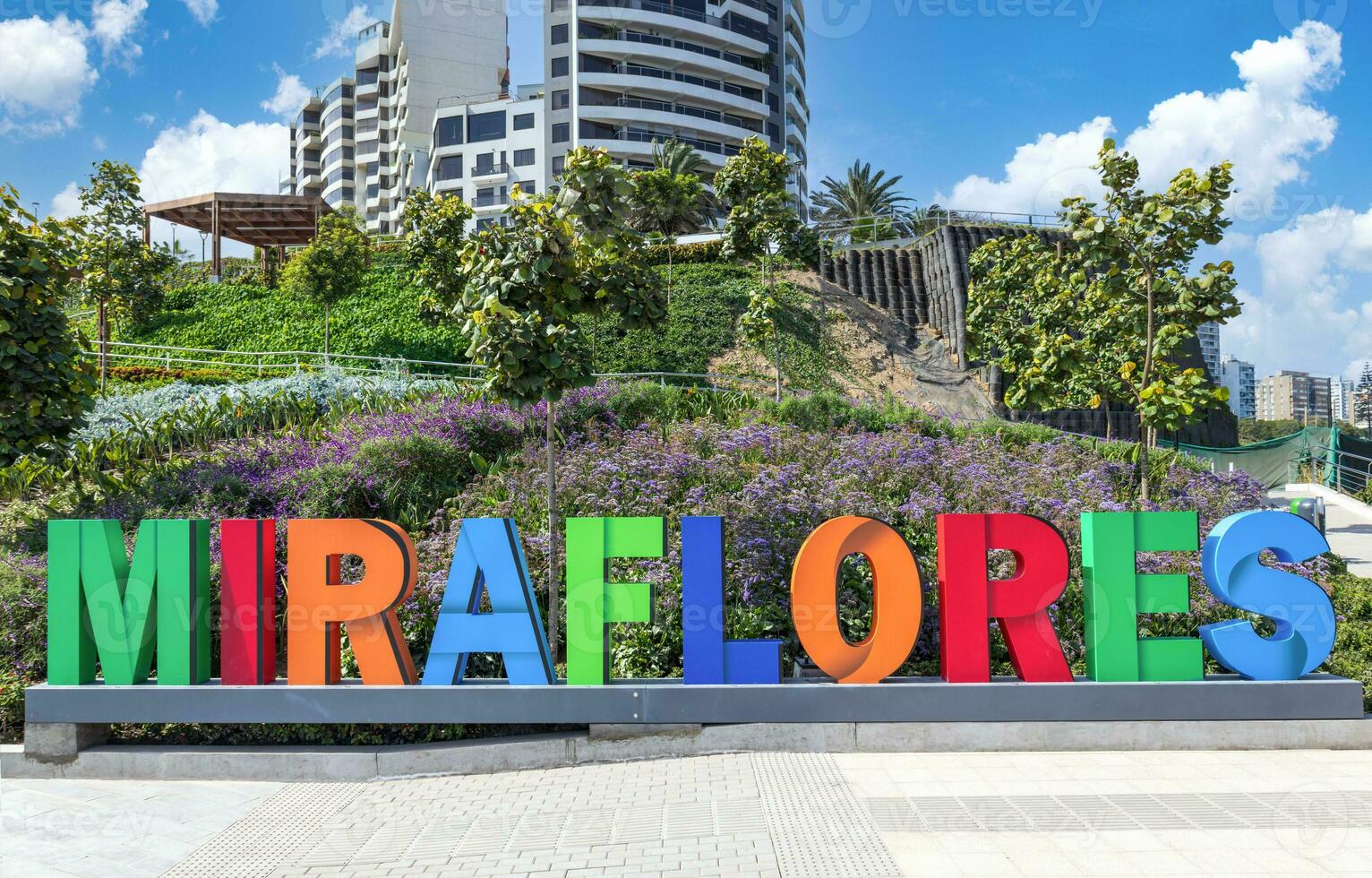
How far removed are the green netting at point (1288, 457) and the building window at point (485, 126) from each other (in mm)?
47263

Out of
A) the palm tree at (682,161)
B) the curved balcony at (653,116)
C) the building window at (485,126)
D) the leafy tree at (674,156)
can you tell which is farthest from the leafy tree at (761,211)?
the building window at (485,126)

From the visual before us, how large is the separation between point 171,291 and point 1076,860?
39.6 m

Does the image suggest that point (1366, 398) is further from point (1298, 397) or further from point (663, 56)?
point (1298, 397)

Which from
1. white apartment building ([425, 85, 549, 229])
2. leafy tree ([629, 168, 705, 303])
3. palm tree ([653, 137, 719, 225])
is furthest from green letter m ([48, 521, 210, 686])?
white apartment building ([425, 85, 549, 229])

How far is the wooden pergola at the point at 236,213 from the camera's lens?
126 feet

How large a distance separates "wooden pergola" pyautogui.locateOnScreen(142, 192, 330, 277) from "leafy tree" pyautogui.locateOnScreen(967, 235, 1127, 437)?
92.0ft

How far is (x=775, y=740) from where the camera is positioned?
6496 millimetres

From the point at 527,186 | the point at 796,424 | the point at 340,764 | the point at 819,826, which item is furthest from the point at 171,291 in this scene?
the point at 819,826

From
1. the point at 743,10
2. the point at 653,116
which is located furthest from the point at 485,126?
the point at 743,10

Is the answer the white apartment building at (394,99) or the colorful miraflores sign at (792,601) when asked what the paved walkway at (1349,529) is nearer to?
the colorful miraflores sign at (792,601)

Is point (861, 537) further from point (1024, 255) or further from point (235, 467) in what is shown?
point (1024, 255)

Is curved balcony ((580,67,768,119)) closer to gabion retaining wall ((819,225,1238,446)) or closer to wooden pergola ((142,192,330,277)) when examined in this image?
wooden pergola ((142,192,330,277))

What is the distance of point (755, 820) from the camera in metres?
5.25

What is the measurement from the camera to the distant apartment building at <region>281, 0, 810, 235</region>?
5469 centimetres
